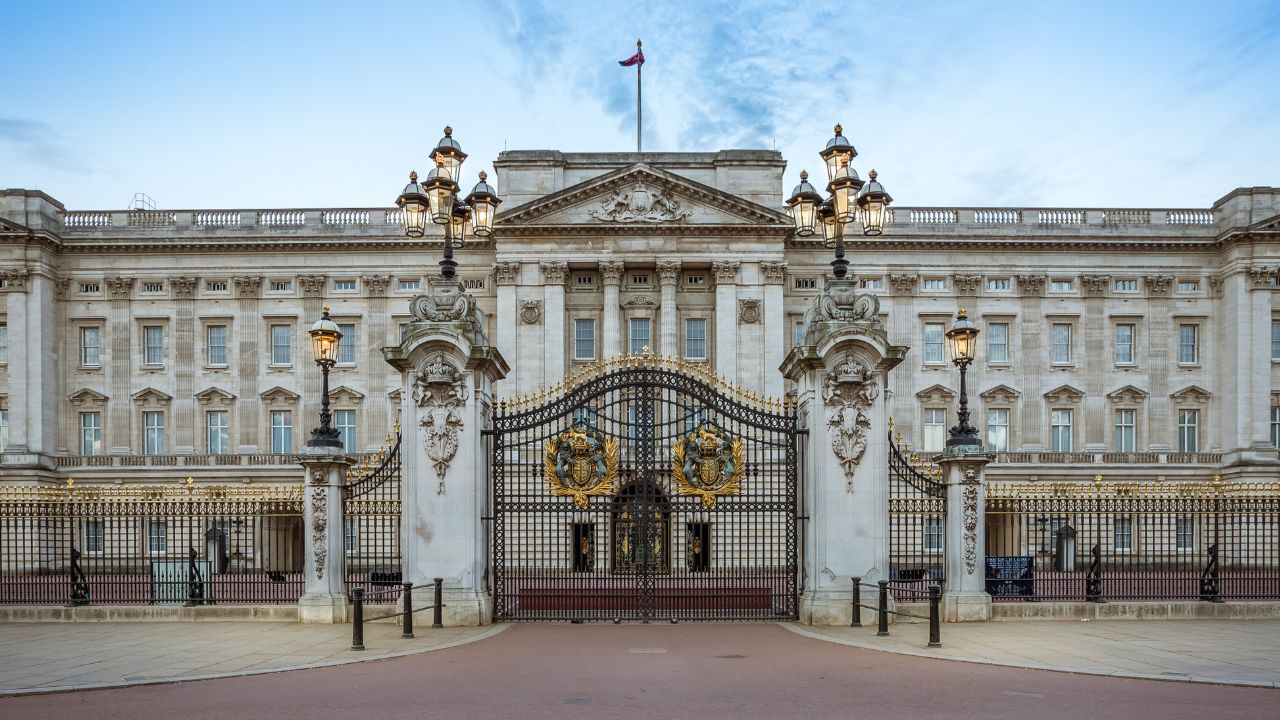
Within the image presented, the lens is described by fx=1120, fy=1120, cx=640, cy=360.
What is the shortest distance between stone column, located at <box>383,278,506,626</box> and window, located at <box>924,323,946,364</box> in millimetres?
40063

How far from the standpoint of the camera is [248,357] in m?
56.1

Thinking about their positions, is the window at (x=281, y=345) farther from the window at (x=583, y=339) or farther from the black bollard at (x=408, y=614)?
the black bollard at (x=408, y=614)

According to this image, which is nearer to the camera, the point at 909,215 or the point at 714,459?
the point at 714,459

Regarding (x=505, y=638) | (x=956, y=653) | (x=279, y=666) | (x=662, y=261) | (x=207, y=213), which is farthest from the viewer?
(x=207, y=213)

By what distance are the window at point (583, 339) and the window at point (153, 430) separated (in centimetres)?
2124

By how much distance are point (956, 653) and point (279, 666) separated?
939 cm

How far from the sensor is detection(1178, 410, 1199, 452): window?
5597 cm

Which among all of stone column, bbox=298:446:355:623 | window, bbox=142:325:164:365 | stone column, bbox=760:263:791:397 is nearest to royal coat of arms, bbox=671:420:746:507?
stone column, bbox=298:446:355:623

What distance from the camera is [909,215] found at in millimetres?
56625

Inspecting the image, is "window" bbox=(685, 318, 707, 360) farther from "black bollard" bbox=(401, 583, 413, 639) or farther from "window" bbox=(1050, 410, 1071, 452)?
"black bollard" bbox=(401, 583, 413, 639)

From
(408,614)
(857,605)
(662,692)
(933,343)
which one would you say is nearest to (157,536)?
(408,614)

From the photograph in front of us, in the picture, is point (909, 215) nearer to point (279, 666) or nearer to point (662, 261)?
point (662, 261)

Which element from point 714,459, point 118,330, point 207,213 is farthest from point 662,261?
point 714,459

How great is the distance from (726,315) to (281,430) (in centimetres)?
2301
